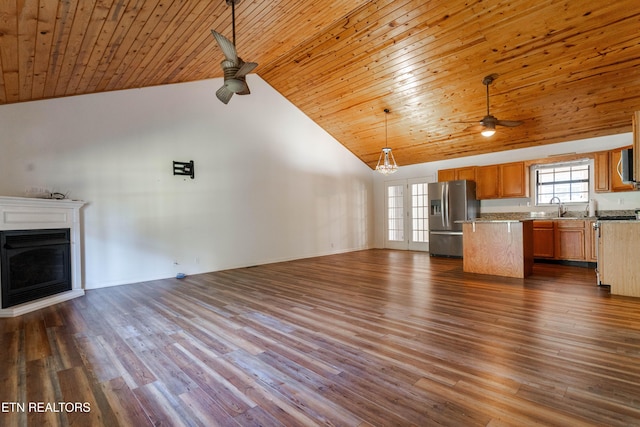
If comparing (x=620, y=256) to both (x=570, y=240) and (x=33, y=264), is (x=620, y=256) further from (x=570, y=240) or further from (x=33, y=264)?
(x=33, y=264)

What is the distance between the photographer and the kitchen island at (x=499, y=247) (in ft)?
15.9

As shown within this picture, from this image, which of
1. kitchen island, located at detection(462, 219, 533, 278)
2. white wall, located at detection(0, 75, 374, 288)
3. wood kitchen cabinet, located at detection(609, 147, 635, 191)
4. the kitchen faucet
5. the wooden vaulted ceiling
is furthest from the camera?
the kitchen faucet

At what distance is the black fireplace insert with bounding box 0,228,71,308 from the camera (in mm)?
3520

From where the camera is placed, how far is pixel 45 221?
3982 mm

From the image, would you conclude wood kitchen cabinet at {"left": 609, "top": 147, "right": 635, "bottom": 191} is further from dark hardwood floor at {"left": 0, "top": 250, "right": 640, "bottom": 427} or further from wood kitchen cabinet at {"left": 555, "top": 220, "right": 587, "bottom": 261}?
dark hardwood floor at {"left": 0, "top": 250, "right": 640, "bottom": 427}

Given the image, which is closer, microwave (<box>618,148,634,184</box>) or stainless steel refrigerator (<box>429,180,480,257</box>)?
microwave (<box>618,148,634,184</box>)

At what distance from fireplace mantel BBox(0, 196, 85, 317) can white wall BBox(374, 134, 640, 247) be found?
7.58 meters

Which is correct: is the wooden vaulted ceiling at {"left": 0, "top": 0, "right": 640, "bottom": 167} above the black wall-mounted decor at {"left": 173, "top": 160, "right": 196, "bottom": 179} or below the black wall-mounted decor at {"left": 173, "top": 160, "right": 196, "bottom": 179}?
→ above

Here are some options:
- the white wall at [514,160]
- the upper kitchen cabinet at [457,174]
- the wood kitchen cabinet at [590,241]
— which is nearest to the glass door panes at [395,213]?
the white wall at [514,160]

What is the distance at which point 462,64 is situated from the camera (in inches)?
194

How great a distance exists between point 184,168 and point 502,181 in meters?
6.90

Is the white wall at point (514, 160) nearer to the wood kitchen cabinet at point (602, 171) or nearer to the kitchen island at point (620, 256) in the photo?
the wood kitchen cabinet at point (602, 171)

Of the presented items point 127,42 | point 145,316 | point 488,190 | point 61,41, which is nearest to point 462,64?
point 488,190

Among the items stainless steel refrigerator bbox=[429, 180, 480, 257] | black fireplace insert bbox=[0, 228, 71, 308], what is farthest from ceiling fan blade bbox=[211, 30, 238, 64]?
stainless steel refrigerator bbox=[429, 180, 480, 257]
